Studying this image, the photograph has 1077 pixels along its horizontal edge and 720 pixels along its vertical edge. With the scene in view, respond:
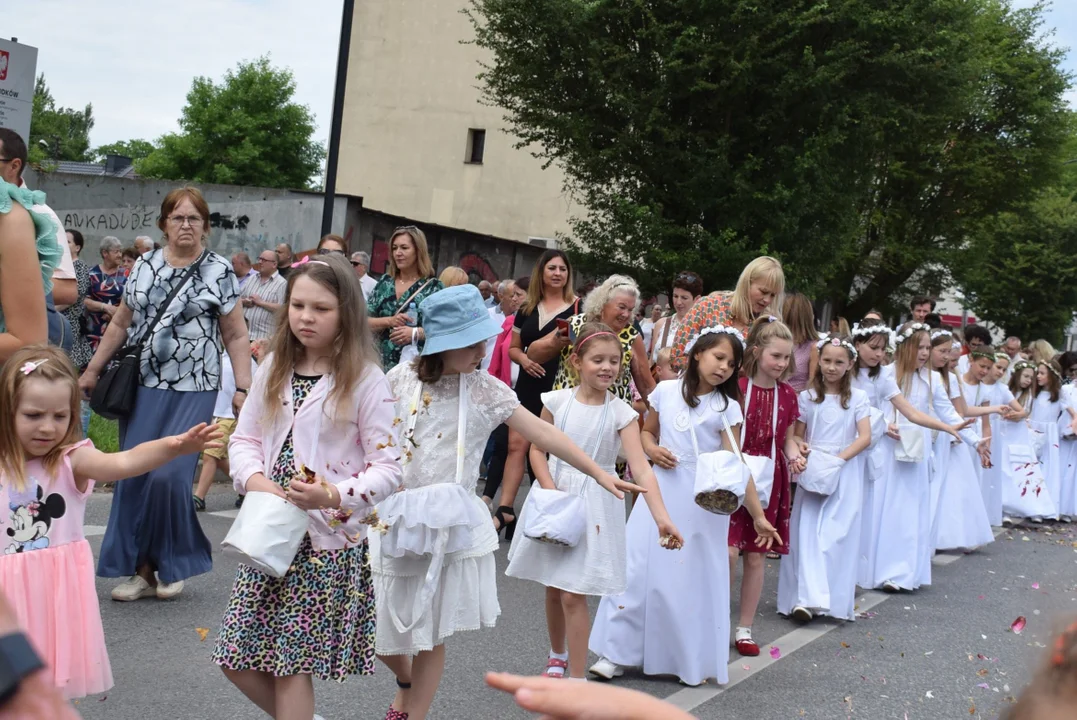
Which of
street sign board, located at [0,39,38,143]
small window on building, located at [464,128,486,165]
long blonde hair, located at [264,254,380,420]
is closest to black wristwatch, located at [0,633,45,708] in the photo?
long blonde hair, located at [264,254,380,420]

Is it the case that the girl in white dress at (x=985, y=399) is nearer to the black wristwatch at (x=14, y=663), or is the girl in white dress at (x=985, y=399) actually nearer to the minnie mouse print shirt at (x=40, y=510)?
the minnie mouse print shirt at (x=40, y=510)

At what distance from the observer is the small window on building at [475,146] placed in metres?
37.5

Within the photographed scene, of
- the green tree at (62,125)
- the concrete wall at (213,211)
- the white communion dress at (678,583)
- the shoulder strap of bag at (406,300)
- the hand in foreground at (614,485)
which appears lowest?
the white communion dress at (678,583)

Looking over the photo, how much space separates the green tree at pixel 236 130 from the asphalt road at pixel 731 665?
56942 millimetres

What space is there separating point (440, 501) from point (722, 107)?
1710 cm

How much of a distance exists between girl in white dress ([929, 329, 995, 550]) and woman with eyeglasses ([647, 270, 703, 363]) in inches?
83.9

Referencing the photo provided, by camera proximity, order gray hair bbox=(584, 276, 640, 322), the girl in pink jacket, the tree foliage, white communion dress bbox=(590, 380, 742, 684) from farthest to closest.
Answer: the tree foliage
gray hair bbox=(584, 276, 640, 322)
white communion dress bbox=(590, 380, 742, 684)
the girl in pink jacket

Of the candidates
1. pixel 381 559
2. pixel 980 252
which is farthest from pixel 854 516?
pixel 980 252

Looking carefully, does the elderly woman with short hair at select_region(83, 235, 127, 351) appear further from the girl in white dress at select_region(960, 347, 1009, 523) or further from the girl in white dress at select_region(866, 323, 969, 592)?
the girl in white dress at select_region(960, 347, 1009, 523)

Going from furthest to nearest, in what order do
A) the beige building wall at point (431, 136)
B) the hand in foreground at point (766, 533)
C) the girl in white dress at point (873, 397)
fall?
the beige building wall at point (431, 136) → the girl in white dress at point (873, 397) → the hand in foreground at point (766, 533)

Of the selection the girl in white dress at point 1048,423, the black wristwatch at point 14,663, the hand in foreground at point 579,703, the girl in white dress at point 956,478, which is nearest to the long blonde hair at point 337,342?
the hand in foreground at point 579,703

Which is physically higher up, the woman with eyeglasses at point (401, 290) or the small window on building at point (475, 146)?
the small window on building at point (475, 146)

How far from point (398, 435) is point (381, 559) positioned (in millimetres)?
485

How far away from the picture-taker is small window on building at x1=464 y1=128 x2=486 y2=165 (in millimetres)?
37469
